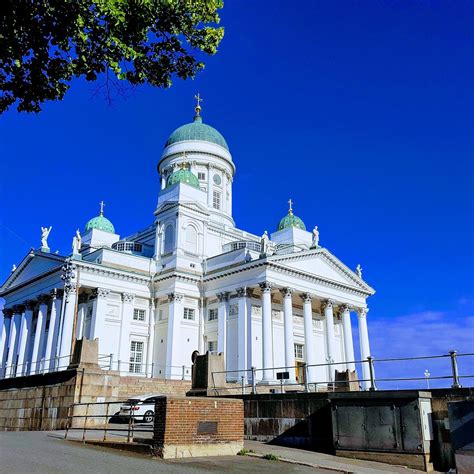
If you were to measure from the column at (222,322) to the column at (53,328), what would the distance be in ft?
41.2

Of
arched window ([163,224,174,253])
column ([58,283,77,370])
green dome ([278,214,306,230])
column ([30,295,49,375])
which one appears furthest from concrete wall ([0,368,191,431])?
green dome ([278,214,306,230])

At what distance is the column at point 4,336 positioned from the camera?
46166 millimetres

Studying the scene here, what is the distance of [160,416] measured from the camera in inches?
503

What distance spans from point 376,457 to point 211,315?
1153 inches

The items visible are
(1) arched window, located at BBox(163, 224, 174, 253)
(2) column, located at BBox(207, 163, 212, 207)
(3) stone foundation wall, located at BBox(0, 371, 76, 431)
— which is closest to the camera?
(3) stone foundation wall, located at BBox(0, 371, 76, 431)

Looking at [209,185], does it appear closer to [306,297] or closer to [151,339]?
[306,297]

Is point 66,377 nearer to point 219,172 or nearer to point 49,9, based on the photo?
point 49,9

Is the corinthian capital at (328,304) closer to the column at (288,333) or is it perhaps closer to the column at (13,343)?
the column at (288,333)

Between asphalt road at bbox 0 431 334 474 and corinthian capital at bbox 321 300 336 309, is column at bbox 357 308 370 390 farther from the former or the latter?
asphalt road at bbox 0 431 334 474

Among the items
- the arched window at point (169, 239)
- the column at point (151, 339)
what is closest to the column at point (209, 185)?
the arched window at point (169, 239)

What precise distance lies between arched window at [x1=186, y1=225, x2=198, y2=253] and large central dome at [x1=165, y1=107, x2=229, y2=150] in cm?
1488

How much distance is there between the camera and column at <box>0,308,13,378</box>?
46.2 metres

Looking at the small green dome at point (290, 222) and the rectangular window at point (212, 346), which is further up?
the small green dome at point (290, 222)

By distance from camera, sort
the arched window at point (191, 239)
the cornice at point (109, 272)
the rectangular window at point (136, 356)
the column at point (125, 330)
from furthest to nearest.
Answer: the arched window at point (191, 239) → the rectangular window at point (136, 356) → the column at point (125, 330) → the cornice at point (109, 272)
